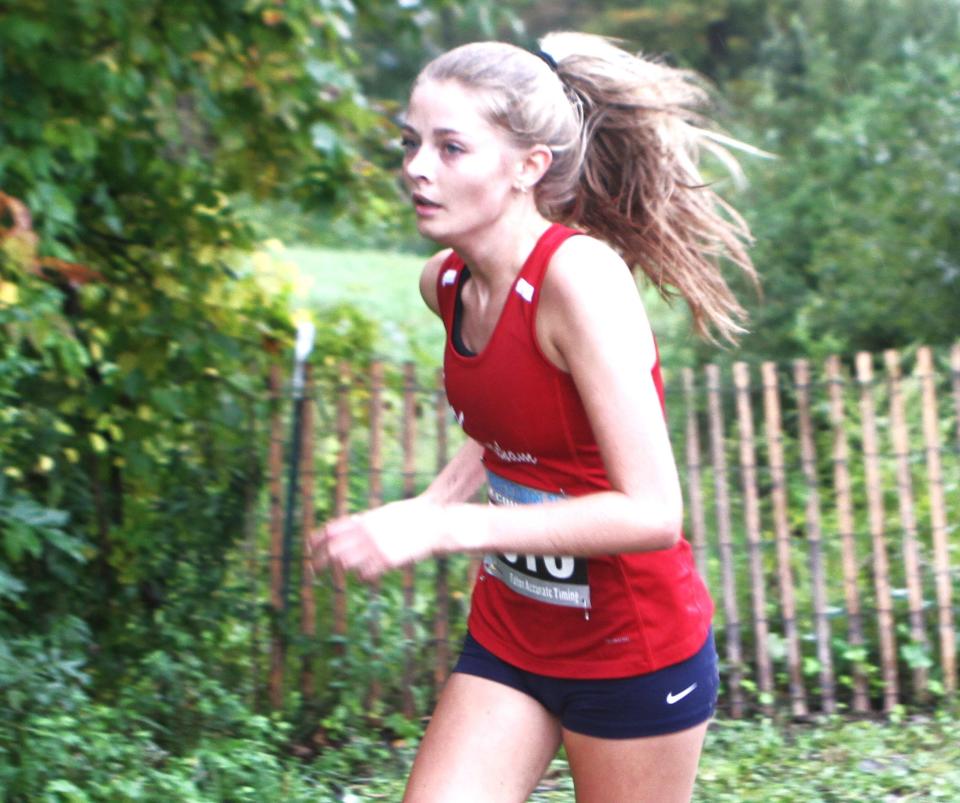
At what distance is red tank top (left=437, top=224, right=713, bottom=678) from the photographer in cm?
223

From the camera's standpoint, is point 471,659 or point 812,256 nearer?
point 471,659

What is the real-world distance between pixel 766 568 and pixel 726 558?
0.38 metres

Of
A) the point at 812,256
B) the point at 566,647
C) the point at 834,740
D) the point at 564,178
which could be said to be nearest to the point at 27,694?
the point at 566,647

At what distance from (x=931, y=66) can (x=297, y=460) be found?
5.24m

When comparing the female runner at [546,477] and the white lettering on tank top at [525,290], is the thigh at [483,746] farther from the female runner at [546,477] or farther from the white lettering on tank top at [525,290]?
the white lettering on tank top at [525,290]

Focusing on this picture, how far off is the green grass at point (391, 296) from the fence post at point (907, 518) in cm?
194

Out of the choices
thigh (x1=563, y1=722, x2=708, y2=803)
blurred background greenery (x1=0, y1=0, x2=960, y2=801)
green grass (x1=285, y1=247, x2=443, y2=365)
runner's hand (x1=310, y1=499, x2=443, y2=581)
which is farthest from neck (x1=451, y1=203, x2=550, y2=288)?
green grass (x1=285, y1=247, x2=443, y2=365)

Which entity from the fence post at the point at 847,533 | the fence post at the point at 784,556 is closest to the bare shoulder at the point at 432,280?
the fence post at the point at 784,556

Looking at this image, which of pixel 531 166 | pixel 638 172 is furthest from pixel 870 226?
pixel 531 166

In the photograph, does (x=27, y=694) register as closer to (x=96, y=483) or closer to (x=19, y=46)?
(x=96, y=483)

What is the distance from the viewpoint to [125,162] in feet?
15.4

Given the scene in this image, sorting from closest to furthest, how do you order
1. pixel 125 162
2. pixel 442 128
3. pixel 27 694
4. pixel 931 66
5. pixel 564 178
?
1. pixel 442 128
2. pixel 564 178
3. pixel 27 694
4. pixel 125 162
5. pixel 931 66

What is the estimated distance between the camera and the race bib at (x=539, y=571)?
7.71 feet

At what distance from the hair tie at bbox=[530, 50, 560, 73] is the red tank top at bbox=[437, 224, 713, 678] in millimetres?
374
